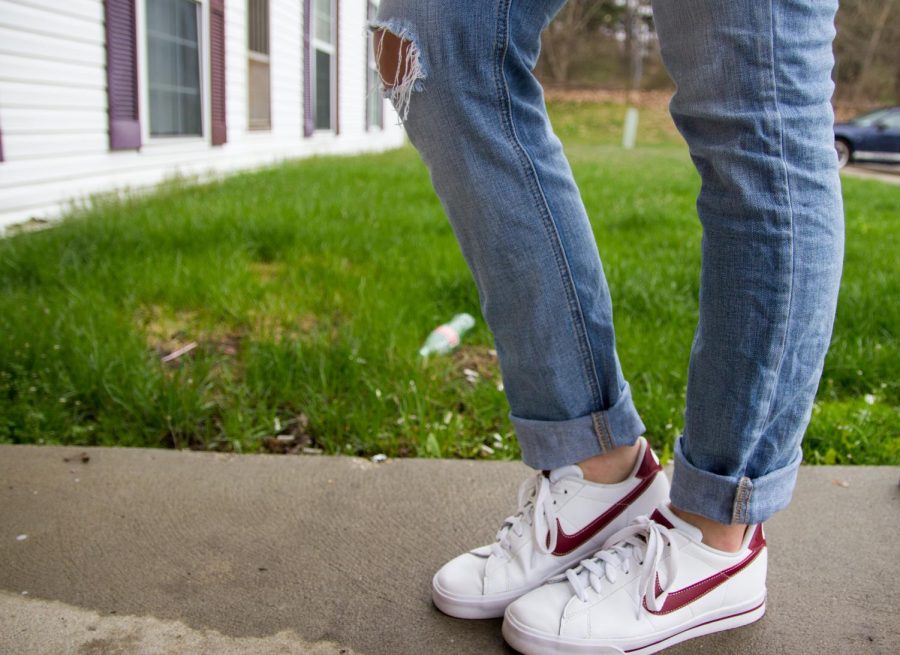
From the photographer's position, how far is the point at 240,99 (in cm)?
663

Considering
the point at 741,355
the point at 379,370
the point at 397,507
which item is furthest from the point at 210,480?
the point at 741,355

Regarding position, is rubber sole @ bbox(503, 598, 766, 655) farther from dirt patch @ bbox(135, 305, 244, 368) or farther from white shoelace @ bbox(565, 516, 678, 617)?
dirt patch @ bbox(135, 305, 244, 368)

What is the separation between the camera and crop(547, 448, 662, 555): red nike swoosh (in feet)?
3.47

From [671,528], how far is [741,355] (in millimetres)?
266

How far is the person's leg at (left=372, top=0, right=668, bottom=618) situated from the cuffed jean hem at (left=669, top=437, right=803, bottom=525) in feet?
0.42

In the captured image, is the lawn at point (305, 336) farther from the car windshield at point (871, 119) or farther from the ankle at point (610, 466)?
the car windshield at point (871, 119)

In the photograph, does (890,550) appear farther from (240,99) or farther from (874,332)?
(240,99)

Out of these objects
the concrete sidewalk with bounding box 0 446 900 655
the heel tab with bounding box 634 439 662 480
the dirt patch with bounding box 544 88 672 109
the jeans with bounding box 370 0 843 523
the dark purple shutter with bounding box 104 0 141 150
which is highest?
the dirt patch with bounding box 544 88 672 109

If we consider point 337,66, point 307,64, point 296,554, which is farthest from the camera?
point 337,66

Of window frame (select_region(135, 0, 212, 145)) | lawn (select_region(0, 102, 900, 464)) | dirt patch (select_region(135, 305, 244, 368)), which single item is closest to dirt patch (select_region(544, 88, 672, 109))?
window frame (select_region(135, 0, 212, 145))

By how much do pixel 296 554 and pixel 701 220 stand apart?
30.2 inches

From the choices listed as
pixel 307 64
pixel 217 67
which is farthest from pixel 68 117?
pixel 307 64

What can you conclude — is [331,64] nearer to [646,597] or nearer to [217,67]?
[217,67]

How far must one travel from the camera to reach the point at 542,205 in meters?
0.99
